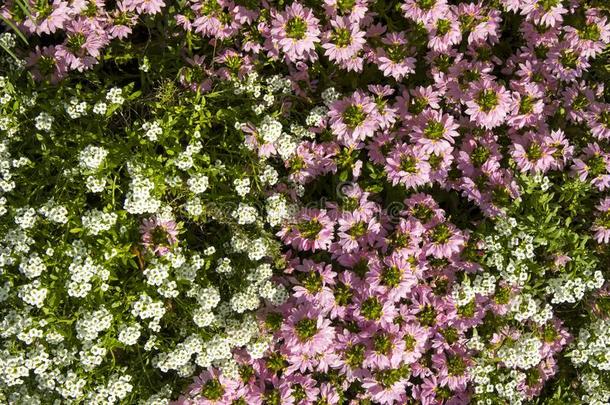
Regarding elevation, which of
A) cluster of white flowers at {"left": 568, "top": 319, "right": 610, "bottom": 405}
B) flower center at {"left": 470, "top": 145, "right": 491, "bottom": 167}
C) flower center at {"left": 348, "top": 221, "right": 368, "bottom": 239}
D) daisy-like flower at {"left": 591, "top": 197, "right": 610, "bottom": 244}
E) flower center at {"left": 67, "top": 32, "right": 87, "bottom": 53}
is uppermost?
flower center at {"left": 67, "top": 32, "right": 87, "bottom": 53}

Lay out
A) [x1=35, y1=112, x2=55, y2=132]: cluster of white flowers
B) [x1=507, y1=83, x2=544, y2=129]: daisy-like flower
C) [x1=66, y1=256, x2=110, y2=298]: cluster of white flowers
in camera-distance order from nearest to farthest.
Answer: [x1=66, y1=256, x2=110, y2=298]: cluster of white flowers < [x1=35, y1=112, x2=55, y2=132]: cluster of white flowers < [x1=507, y1=83, x2=544, y2=129]: daisy-like flower

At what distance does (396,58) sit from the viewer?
11.8 feet

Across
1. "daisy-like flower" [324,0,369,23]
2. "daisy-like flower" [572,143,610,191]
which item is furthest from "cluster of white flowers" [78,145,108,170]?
"daisy-like flower" [572,143,610,191]

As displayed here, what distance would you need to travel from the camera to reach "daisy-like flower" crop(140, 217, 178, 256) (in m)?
3.35

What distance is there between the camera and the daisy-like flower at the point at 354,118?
340 cm

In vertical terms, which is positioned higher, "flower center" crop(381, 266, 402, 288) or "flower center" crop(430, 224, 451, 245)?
"flower center" crop(430, 224, 451, 245)

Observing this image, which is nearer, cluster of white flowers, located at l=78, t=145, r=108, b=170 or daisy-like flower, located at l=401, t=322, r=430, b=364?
cluster of white flowers, located at l=78, t=145, r=108, b=170

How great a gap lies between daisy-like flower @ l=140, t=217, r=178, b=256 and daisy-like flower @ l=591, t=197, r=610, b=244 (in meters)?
2.37

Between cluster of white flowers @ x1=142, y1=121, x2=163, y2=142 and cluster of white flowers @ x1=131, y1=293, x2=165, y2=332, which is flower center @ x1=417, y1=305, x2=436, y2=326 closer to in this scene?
cluster of white flowers @ x1=131, y1=293, x2=165, y2=332

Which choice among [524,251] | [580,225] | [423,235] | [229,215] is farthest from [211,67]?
[580,225]

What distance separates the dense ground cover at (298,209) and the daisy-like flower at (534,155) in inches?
0.7

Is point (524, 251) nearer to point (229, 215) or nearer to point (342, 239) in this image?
point (342, 239)

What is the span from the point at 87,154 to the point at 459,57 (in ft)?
7.27

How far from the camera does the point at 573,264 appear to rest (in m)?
3.49
